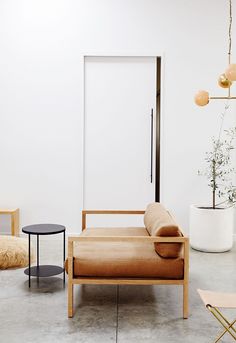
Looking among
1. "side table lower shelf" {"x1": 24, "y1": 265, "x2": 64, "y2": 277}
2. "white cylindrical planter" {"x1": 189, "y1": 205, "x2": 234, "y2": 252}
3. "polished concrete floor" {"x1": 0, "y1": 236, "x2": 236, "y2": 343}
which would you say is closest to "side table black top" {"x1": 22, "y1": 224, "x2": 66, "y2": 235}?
"side table lower shelf" {"x1": 24, "y1": 265, "x2": 64, "y2": 277}

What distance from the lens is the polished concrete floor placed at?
133 inches

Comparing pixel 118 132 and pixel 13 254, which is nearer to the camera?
pixel 13 254

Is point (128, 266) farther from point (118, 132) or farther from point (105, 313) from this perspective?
point (118, 132)

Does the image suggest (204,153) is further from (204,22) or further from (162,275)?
(162,275)

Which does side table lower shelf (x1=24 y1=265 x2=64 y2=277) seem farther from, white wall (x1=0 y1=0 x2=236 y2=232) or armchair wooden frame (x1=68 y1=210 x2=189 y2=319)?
white wall (x1=0 y1=0 x2=236 y2=232)

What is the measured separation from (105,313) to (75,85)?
149 inches

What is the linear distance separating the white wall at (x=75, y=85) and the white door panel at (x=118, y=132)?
16 cm

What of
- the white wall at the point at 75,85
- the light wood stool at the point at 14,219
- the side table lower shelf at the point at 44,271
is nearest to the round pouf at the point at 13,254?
the side table lower shelf at the point at 44,271

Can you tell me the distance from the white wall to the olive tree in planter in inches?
6.8

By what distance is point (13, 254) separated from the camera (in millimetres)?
5227

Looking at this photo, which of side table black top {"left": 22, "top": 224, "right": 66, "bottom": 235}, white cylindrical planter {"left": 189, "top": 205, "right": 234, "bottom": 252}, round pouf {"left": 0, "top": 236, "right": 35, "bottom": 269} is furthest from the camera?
white cylindrical planter {"left": 189, "top": 205, "right": 234, "bottom": 252}

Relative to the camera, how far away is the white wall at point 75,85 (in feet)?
21.9

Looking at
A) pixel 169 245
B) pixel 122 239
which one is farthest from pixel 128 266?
pixel 169 245

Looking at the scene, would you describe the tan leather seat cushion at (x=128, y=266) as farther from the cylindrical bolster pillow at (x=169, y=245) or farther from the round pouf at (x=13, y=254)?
the round pouf at (x=13, y=254)
